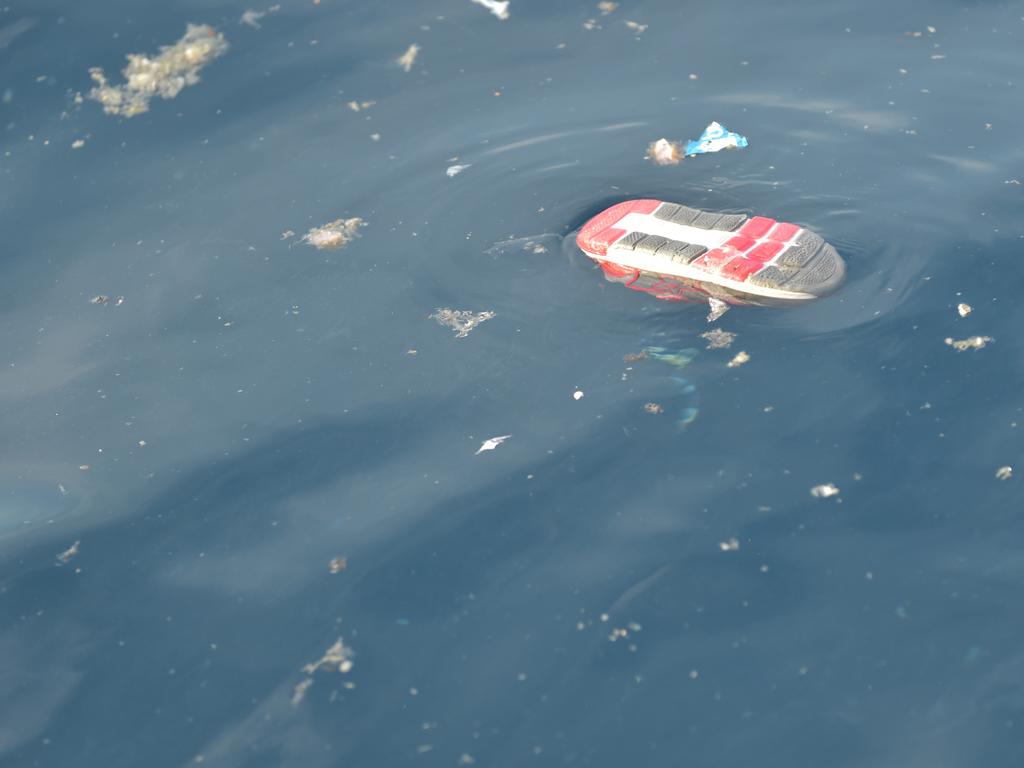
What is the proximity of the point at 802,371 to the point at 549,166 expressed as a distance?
2567 mm

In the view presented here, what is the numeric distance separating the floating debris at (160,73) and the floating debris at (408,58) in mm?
1447

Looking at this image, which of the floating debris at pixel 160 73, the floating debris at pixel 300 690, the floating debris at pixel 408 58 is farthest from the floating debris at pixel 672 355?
the floating debris at pixel 160 73

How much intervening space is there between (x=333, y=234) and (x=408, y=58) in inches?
86.8

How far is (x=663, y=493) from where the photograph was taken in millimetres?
6203

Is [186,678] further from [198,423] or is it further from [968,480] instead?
[968,480]

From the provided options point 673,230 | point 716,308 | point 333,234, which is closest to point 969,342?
point 716,308

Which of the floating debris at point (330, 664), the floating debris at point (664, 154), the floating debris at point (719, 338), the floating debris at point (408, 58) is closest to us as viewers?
the floating debris at point (330, 664)

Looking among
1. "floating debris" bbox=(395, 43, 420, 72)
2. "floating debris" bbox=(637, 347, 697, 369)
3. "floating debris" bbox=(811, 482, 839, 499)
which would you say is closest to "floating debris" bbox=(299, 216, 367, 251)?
"floating debris" bbox=(395, 43, 420, 72)

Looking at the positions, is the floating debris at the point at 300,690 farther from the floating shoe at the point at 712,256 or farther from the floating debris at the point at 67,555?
the floating shoe at the point at 712,256

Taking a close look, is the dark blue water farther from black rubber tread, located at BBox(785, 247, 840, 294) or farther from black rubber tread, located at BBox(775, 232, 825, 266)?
black rubber tread, located at BBox(775, 232, 825, 266)

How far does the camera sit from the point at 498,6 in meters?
9.75

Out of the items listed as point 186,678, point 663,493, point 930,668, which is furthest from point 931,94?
point 186,678

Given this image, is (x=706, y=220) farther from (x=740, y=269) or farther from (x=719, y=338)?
(x=719, y=338)

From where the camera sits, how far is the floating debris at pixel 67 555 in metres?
6.33
